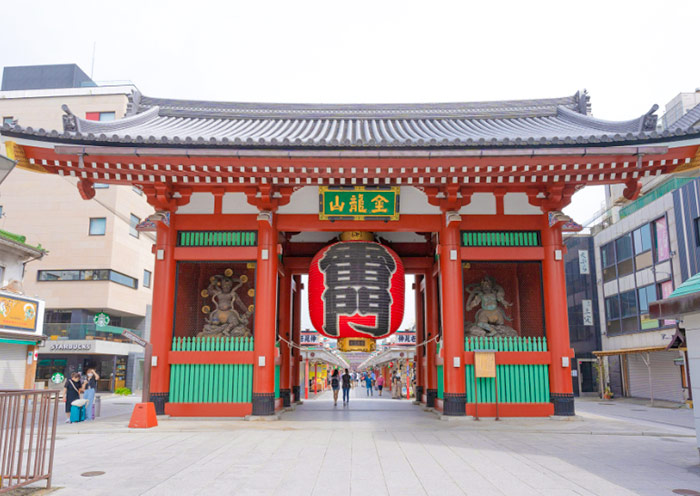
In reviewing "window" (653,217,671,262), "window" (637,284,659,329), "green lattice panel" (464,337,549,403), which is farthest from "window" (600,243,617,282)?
"green lattice panel" (464,337,549,403)

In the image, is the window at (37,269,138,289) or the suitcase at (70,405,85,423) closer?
the suitcase at (70,405,85,423)

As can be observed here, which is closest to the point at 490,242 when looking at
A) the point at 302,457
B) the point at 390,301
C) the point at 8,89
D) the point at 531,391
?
the point at 390,301

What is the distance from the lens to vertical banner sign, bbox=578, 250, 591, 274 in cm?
3659

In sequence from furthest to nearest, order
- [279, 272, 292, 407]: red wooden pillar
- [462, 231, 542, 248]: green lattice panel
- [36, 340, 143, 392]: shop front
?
[36, 340, 143, 392]: shop front
[279, 272, 292, 407]: red wooden pillar
[462, 231, 542, 248]: green lattice panel

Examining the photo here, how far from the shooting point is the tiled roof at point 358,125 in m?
11.8

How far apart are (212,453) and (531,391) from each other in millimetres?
8332

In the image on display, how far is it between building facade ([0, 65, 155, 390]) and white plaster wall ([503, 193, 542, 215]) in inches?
1104

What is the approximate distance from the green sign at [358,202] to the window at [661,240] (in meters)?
20.7

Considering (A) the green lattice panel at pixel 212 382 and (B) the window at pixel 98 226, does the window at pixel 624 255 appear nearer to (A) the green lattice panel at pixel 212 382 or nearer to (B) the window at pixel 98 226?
(A) the green lattice panel at pixel 212 382

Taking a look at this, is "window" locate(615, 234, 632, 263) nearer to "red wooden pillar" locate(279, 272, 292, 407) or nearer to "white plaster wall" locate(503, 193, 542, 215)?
"white plaster wall" locate(503, 193, 542, 215)

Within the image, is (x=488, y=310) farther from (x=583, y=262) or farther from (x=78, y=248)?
(x=78, y=248)

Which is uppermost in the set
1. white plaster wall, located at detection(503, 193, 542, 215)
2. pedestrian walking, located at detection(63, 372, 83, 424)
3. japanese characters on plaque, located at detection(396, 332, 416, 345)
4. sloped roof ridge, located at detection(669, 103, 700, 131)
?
sloped roof ridge, located at detection(669, 103, 700, 131)

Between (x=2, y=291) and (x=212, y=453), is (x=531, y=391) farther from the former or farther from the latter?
(x=2, y=291)

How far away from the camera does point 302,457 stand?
801 centimetres
